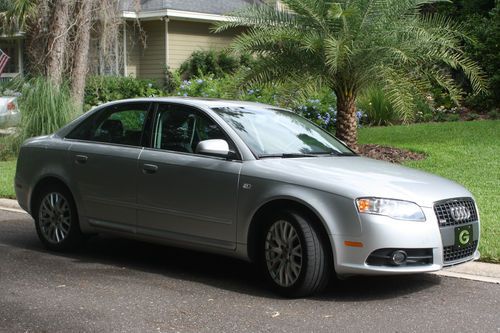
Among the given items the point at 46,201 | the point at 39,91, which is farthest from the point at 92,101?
the point at 46,201

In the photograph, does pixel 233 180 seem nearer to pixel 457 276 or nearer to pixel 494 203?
pixel 457 276

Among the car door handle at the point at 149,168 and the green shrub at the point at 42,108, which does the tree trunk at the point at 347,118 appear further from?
the car door handle at the point at 149,168

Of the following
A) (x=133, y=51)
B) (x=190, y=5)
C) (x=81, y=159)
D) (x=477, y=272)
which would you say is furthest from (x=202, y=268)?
(x=133, y=51)

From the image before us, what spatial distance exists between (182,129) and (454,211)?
2.58m

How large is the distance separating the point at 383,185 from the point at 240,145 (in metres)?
1.33

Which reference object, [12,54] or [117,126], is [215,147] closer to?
[117,126]

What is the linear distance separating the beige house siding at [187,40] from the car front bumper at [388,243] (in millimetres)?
19598

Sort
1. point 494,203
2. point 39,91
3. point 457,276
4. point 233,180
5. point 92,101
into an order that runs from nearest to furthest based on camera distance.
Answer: point 233,180, point 457,276, point 494,203, point 39,91, point 92,101

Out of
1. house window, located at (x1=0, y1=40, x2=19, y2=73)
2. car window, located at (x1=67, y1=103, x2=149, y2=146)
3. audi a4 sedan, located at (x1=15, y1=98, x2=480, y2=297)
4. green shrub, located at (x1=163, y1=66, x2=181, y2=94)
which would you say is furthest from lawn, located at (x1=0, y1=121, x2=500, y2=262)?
house window, located at (x1=0, y1=40, x2=19, y2=73)

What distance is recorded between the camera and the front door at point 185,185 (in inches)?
263

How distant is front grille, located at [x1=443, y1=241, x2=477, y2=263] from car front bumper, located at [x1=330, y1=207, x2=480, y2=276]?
72 mm

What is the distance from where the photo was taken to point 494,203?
382 inches

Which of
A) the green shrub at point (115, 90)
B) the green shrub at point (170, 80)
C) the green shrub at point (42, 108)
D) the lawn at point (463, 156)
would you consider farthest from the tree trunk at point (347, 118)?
the green shrub at point (170, 80)

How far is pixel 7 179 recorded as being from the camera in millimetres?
13016
